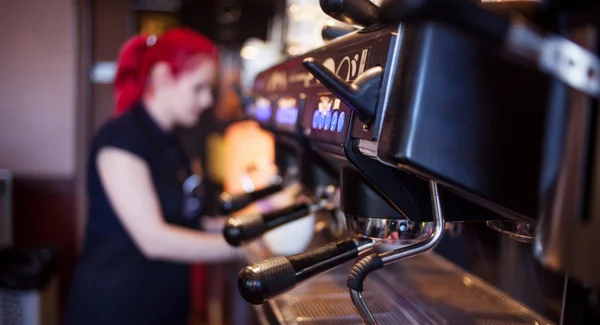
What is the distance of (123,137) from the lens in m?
1.62

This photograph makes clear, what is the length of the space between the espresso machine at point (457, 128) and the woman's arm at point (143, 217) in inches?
32.4

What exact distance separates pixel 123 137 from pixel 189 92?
276 mm

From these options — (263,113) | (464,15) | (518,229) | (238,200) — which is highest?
(464,15)

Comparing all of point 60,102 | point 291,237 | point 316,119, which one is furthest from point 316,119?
point 60,102

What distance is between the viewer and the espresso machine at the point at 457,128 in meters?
0.40

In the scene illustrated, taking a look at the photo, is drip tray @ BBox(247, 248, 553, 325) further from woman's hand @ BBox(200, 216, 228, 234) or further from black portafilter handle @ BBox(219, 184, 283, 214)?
woman's hand @ BBox(200, 216, 228, 234)

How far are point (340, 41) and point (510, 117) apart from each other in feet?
1.11

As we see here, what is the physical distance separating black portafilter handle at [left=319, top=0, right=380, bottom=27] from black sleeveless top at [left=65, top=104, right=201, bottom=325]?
1.09m

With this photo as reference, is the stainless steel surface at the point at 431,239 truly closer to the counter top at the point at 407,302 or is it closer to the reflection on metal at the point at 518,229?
the reflection on metal at the point at 518,229

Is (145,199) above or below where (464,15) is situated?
below

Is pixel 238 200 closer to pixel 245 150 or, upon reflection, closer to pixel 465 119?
pixel 465 119

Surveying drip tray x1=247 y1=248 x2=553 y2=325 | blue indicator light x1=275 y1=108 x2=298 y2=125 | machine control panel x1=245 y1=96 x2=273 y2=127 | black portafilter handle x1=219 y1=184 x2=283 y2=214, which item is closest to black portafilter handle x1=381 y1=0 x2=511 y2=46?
blue indicator light x1=275 y1=108 x2=298 y2=125

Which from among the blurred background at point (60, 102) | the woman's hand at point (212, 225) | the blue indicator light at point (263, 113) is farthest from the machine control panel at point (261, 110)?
the blurred background at point (60, 102)

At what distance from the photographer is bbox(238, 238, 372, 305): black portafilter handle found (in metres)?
0.67
